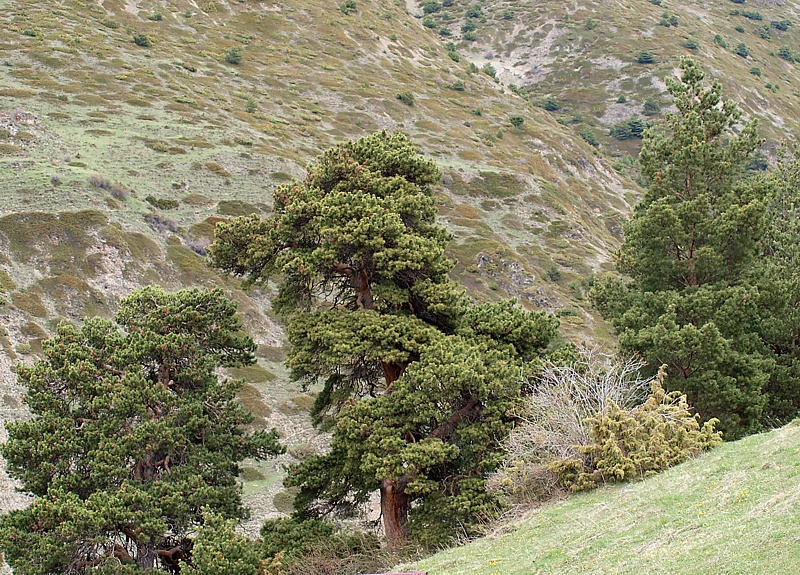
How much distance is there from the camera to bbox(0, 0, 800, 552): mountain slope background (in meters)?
54.2

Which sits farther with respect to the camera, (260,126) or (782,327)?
(260,126)

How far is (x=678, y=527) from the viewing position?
42.4ft

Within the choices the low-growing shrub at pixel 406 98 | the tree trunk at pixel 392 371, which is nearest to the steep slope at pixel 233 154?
the low-growing shrub at pixel 406 98

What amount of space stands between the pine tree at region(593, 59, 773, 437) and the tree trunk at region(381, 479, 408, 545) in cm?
927

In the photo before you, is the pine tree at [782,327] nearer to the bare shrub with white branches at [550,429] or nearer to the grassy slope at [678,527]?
the bare shrub with white branches at [550,429]

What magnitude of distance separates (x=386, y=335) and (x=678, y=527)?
12.0m

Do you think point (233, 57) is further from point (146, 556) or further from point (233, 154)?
point (146, 556)

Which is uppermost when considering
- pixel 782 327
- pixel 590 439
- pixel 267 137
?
pixel 782 327

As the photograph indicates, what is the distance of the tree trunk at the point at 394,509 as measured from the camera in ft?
77.4

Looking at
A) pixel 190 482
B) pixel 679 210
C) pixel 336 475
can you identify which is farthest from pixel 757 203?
pixel 190 482

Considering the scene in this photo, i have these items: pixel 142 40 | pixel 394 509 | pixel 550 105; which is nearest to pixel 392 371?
pixel 394 509

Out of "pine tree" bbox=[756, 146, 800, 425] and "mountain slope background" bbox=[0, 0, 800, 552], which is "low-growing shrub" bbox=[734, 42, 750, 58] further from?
"pine tree" bbox=[756, 146, 800, 425]

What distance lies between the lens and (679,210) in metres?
29.5

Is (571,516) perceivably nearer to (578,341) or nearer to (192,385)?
(192,385)
